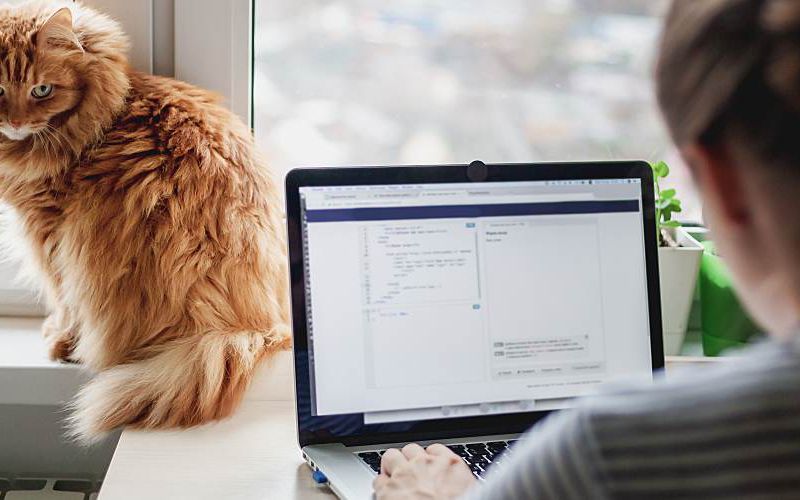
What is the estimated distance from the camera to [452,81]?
1469mm

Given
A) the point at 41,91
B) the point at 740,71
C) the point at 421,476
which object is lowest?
the point at 421,476

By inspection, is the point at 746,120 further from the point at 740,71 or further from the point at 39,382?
the point at 39,382

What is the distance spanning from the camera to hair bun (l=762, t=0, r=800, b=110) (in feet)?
1.28

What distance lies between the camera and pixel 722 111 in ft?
1.38

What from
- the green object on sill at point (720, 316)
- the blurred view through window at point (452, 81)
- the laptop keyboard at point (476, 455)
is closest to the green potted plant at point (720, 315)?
the green object on sill at point (720, 316)

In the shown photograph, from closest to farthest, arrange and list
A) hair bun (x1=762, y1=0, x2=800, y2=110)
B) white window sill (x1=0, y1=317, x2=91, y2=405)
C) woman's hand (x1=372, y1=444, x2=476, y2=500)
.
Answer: hair bun (x1=762, y1=0, x2=800, y2=110)
woman's hand (x1=372, y1=444, x2=476, y2=500)
white window sill (x1=0, y1=317, x2=91, y2=405)

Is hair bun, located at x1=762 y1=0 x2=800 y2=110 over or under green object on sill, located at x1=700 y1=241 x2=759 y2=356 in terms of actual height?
over

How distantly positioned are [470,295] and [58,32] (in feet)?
1.95

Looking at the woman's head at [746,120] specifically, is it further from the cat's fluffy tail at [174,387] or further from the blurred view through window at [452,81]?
the blurred view through window at [452,81]

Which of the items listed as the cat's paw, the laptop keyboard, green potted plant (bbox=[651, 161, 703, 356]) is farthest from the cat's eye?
green potted plant (bbox=[651, 161, 703, 356])

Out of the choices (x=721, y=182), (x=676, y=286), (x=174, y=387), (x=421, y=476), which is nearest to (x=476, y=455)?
(x=421, y=476)

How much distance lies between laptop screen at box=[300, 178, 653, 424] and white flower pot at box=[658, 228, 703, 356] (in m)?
0.25

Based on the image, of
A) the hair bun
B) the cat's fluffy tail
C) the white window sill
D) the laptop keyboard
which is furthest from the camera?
the white window sill

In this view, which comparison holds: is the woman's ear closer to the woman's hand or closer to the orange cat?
the woman's hand
